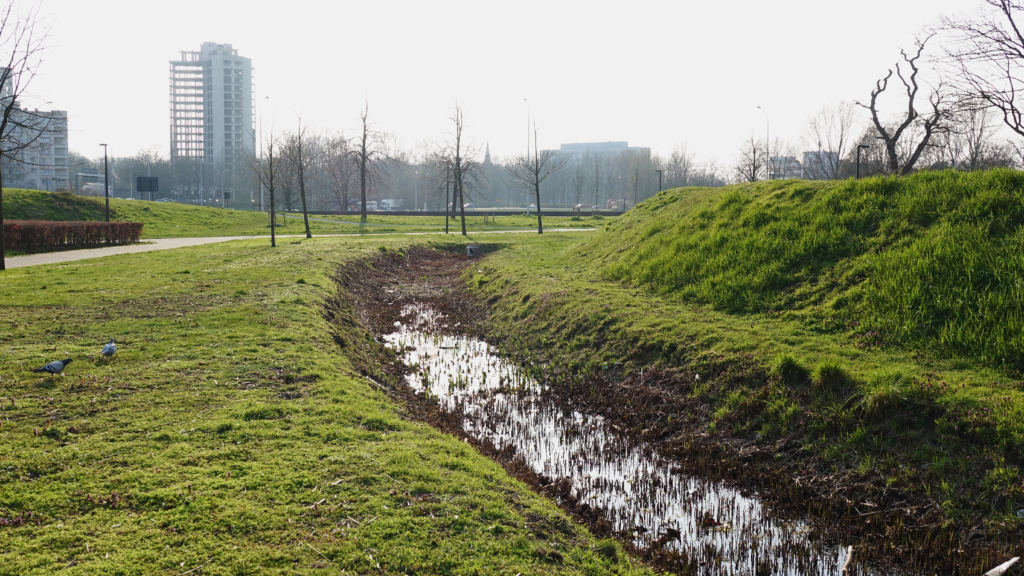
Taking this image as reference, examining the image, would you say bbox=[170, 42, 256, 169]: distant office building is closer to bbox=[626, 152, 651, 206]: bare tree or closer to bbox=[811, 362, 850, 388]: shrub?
bbox=[626, 152, 651, 206]: bare tree

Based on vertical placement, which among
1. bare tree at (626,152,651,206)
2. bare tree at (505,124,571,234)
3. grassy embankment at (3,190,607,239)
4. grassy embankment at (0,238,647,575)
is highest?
bare tree at (626,152,651,206)

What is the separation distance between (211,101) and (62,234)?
445ft

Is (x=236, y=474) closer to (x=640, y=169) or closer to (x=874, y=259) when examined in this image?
(x=874, y=259)

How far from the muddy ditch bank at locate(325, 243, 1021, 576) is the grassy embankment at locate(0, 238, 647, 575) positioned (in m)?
0.67

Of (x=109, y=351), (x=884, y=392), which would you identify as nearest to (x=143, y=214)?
(x=109, y=351)

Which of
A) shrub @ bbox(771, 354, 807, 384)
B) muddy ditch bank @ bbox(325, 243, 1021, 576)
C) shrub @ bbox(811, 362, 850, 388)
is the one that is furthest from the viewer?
shrub @ bbox(771, 354, 807, 384)

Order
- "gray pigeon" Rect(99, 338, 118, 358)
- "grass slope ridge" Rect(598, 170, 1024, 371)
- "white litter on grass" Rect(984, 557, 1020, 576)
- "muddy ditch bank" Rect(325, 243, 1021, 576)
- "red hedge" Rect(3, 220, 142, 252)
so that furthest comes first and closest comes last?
"red hedge" Rect(3, 220, 142, 252) → "gray pigeon" Rect(99, 338, 118, 358) → "grass slope ridge" Rect(598, 170, 1024, 371) → "muddy ditch bank" Rect(325, 243, 1021, 576) → "white litter on grass" Rect(984, 557, 1020, 576)

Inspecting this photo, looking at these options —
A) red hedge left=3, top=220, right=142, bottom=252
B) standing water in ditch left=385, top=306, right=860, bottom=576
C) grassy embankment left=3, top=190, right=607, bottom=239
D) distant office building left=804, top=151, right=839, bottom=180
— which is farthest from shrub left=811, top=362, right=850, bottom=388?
distant office building left=804, top=151, right=839, bottom=180

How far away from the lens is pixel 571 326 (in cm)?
1137

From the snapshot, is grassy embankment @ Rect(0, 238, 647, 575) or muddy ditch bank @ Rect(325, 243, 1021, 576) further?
muddy ditch bank @ Rect(325, 243, 1021, 576)

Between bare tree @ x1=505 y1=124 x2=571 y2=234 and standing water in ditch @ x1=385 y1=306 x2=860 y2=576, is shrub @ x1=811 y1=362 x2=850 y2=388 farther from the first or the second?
bare tree @ x1=505 y1=124 x2=571 y2=234

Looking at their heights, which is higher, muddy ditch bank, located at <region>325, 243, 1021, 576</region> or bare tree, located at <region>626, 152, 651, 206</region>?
bare tree, located at <region>626, 152, 651, 206</region>

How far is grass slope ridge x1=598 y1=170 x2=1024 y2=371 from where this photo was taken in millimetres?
7215

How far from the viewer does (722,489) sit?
603cm
